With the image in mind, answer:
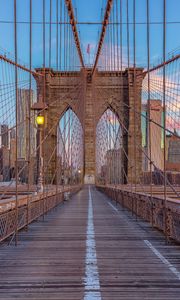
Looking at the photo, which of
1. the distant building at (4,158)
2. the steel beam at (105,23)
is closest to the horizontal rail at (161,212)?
the distant building at (4,158)

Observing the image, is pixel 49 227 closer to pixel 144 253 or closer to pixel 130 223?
pixel 130 223

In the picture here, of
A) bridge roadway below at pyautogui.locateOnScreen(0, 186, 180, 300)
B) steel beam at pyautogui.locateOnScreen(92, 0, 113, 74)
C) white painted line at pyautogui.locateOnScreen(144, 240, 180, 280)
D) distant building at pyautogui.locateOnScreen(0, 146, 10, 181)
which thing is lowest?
bridge roadway below at pyautogui.locateOnScreen(0, 186, 180, 300)

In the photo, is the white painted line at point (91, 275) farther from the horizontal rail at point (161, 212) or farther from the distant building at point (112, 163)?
the distant building at point (112, 163)

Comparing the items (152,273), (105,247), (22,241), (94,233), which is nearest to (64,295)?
(152,273)

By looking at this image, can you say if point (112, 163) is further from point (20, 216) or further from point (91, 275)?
point (91, 275)

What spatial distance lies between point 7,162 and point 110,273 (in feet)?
51.6

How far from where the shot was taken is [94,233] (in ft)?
25.6

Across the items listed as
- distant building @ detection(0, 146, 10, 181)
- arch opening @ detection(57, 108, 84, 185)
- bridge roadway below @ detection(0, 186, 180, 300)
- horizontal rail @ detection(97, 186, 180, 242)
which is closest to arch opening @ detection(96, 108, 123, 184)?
arch opening @ detection(57, 108, 84, 185)

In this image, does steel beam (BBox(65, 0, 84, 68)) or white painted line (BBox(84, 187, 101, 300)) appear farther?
steel beam (BBox(65, 0, 84, 68))

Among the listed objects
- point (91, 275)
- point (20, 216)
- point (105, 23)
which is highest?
point (105, 23)

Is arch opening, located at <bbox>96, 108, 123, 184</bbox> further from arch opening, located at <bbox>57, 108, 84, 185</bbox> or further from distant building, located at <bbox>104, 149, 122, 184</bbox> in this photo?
arch opening, located at <bbox>57, 108, 84, 185</bbox>

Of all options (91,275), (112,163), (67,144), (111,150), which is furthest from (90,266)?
(112,163)

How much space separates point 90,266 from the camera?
475 cm

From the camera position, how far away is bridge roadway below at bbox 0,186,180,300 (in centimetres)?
369
